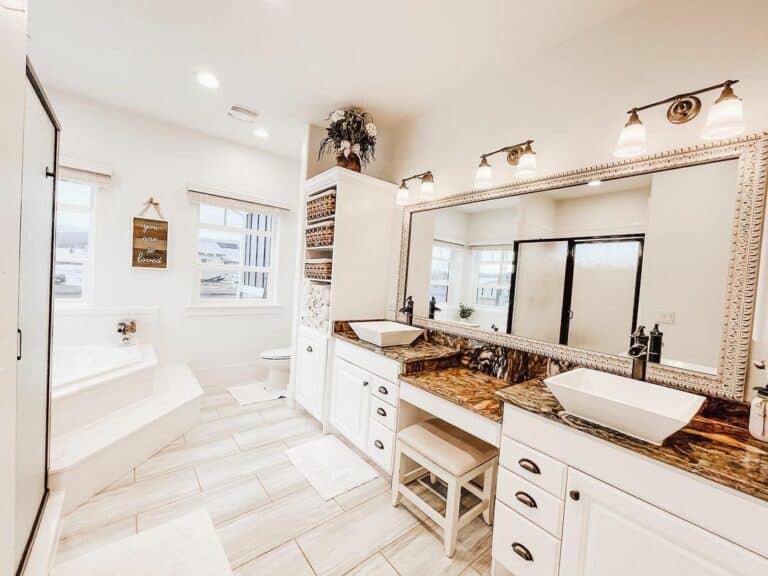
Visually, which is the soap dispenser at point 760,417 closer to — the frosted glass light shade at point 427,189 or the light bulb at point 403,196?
the frosted glass light shade at point 427,189

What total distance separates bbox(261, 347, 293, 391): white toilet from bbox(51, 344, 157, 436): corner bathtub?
3.49 ft

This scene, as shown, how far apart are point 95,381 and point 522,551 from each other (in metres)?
2.66

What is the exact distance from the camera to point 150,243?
3109 mm

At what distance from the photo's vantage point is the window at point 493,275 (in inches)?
79.8

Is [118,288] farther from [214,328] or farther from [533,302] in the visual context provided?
[533,302]

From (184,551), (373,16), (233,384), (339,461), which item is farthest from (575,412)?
(233,384)

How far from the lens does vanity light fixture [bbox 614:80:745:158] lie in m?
1.18

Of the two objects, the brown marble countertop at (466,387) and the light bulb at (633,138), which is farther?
the brown marble countertop at (466,387)

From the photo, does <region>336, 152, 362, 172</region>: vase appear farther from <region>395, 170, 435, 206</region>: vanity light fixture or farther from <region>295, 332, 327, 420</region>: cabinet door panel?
<region>295, 332, 327, 420</region>: cabinet door panel

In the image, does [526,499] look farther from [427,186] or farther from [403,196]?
[403,196]

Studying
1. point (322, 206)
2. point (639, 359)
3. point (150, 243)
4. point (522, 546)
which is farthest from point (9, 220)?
point (150, 243)

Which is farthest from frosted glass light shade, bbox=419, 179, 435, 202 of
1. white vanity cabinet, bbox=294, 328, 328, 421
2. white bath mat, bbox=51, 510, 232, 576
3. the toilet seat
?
white bath mat, bbox=51, 510, 232, 576

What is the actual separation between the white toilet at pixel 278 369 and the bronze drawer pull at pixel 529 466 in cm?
265

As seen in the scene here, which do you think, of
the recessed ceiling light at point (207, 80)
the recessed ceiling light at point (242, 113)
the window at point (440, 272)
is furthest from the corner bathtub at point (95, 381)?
the window at point (440, 272)
